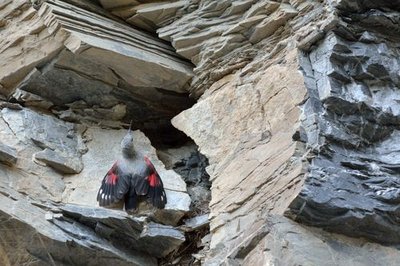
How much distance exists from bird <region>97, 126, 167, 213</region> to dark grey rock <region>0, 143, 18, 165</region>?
0.85 meters

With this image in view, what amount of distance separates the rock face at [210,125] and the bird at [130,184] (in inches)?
5.3

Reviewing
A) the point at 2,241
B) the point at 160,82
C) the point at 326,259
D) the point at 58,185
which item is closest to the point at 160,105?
the point at 160,82

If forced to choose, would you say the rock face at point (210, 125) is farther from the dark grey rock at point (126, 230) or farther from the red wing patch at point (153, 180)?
the red wing patch at point (153, 180)

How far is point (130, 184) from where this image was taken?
7.10 meters

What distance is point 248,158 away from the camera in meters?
6.49

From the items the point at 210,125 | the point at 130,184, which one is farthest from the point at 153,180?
the point at 210,125

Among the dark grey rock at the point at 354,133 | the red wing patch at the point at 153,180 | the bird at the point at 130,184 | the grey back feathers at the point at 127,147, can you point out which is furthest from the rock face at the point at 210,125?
the grey back feathers at the point at 127,147

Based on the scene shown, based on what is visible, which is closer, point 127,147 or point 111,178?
point 111,178

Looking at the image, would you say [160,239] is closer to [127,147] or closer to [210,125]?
[127,147]

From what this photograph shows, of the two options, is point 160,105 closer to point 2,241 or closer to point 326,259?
point 2,241

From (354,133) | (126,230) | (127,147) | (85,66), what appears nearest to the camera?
(354,133)

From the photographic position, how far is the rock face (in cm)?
572

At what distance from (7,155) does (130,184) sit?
116 cm

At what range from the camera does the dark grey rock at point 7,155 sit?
23.0ft
